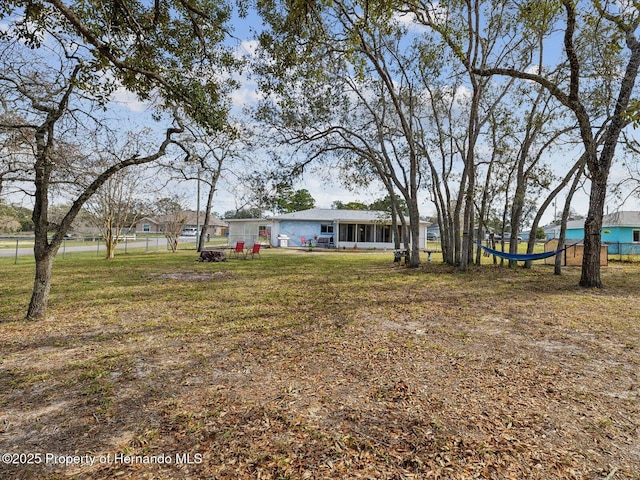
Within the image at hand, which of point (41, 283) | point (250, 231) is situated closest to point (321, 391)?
point (41, 283)

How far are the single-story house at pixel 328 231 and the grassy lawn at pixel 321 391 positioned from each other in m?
19.8

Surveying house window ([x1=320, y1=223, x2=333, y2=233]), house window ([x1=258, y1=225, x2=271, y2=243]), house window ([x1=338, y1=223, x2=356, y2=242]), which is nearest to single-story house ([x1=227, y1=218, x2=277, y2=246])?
house window ([x1=258, y1=225, x2=271, y2=243])

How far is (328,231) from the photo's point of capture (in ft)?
87.1

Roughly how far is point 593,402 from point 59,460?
12.1 ft

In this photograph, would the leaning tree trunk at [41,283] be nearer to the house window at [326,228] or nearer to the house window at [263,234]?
the house window at [326,228]

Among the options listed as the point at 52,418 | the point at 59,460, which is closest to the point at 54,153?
the point at 52,418

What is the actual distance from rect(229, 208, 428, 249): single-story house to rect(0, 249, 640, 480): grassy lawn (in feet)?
65.0

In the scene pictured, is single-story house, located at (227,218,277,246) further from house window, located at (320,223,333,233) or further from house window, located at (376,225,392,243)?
house window, located at (376,225,392,243)

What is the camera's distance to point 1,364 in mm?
3328

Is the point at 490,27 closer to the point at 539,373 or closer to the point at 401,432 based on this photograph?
the point at 539,373

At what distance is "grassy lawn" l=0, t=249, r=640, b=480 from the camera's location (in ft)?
6.36

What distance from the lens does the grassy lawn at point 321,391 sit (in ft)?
6.36

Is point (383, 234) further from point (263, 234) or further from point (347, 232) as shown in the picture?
point (263, 234)

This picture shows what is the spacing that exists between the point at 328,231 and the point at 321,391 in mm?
23847
